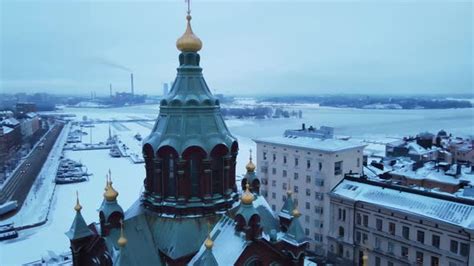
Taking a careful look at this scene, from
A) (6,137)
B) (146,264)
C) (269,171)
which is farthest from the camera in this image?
(6,137)

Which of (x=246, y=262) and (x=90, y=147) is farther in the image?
(x=90, y=147)

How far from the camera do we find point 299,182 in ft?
119

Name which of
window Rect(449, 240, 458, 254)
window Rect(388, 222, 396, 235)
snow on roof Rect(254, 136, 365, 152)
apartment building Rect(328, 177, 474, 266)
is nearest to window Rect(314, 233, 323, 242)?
apartment building Rect(328, 177, 474, 266)

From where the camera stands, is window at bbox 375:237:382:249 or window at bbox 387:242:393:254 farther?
window at bbox 375:237:382:249

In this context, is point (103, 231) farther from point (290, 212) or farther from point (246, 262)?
point (290, 212)

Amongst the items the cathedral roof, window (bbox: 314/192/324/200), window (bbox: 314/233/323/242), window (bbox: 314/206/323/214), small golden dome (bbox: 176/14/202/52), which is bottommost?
window (bbox: 314/233/323/242)

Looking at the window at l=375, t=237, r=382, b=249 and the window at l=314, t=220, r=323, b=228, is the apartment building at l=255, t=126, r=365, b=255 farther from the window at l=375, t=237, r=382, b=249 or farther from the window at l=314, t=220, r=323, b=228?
the window at l=375, t=237, r=382, b=249

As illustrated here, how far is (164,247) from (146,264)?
846mm

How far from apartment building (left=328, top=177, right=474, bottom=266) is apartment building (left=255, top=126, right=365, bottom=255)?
1284mm

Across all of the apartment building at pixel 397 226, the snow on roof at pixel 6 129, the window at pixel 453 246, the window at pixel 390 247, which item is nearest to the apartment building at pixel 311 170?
the apartment building at pixel 397 226

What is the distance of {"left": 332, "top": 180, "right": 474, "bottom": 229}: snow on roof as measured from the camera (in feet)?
81.7

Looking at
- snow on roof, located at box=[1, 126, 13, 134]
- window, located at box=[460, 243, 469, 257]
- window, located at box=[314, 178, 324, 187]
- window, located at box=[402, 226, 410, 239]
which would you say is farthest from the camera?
snow on roof, located at box=[1, 126, 13, 134]

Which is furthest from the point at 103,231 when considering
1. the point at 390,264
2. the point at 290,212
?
the point at 390,264

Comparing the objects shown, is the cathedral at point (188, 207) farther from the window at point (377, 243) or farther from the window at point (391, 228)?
the window at point (377, 243)
